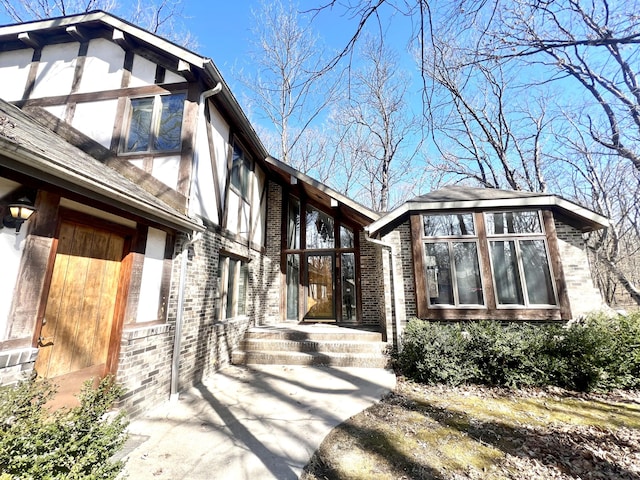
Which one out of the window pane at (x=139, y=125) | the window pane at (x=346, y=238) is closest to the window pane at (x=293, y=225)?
the window pane at (x=346, y=238)

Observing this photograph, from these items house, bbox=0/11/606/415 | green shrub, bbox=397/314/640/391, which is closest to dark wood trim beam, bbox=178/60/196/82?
house, bbox=0/11/606/415

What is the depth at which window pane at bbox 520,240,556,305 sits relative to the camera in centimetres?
604

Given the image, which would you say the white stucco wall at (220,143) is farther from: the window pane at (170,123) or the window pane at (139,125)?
the window pane at (139,125)

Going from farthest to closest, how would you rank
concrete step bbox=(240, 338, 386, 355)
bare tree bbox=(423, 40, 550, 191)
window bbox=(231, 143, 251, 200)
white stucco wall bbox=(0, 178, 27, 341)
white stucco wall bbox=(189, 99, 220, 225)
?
1. bare tree bbox=(423, 40, 550, 191)
2. window bbox=(231, 143, 251, 200)
3. concrete step bbox=(240, 338, 386, 355)
4. white stucco wall bbox=(189, 99, 220, 225)
5. white stucco wall bbox=(0, 178, 27, 341)

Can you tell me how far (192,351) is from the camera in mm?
4969

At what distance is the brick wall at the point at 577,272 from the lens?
19.6ft

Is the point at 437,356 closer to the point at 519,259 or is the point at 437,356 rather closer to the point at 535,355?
the point at 535,355

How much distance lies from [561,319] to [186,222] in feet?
25.3

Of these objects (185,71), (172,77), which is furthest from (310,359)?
(172,77)

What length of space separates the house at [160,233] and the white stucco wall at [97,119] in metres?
0.03

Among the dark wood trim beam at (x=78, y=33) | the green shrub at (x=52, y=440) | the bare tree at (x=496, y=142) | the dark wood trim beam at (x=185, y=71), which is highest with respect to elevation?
the bare tree at (x=496, y=142)

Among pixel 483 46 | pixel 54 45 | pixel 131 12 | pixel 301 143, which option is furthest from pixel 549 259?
pixel 131 12

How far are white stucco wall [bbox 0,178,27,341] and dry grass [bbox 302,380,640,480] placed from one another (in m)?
3.27

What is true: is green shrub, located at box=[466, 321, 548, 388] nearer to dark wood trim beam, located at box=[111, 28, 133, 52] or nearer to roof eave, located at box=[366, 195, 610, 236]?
roof eave, located at box=[366, 195, 610, 236]
